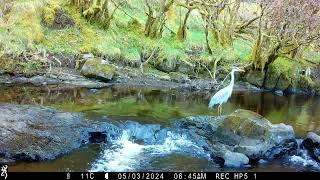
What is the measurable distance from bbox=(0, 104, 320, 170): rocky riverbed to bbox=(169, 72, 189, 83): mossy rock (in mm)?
9849

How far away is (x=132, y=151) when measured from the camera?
13867 mm

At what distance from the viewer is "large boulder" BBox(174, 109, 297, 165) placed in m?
13.8

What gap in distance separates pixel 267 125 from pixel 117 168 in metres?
5.08

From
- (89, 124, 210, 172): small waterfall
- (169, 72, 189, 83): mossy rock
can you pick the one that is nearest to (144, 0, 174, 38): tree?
(169, 72, 189, 83): mossy rock

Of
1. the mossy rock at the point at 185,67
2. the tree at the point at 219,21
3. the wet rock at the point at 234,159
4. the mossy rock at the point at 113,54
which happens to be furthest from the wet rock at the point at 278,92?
the wet rock at the point at 234,159

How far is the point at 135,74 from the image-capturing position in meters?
26.2

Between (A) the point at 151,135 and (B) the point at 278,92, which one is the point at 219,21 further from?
(A) the point at 151,135

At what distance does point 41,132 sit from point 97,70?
10.8 metres

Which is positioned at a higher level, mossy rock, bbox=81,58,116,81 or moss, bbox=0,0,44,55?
moss, bbox=0,0,44,55

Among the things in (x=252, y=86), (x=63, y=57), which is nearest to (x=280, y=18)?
(x=252, y=86)

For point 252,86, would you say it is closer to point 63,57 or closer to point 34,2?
point 63,57

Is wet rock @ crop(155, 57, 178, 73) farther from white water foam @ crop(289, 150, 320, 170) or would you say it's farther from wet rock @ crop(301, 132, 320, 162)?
white water foam @ crop(289, 150, 320, 170)

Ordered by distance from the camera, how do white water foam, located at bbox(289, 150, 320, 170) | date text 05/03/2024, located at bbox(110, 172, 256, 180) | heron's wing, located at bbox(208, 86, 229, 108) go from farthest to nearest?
heron's wing, located at bbox(208, 86, 229, 108), white water foam, located at bbox(289, 150, 320, 170), date text 05/03/2024, located at bbox(110, 172, 256, 180)

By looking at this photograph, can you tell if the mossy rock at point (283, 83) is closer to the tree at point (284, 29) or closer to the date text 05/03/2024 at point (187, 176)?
the tree at point (284, 29)
